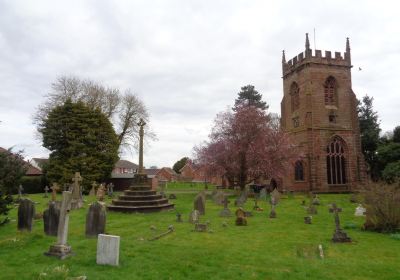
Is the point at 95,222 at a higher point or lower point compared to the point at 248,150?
lower

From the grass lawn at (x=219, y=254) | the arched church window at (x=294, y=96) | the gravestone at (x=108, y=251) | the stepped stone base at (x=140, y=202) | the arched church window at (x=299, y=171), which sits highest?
the arched church window at (x=294, y=96)

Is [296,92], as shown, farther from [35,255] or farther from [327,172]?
[35,255]

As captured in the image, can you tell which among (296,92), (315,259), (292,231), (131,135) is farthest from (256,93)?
(315,259)

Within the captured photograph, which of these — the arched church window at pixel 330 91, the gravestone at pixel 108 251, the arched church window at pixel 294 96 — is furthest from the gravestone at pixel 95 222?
the arched church window at pixel 294 96

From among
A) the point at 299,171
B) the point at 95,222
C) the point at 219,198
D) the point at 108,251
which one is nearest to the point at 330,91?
the point at 299,171

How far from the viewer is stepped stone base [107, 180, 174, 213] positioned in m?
17.8

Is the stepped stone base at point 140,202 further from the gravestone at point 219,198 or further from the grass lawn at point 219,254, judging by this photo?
the grass lawn at point 219,254

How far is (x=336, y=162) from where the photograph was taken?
35719 mm

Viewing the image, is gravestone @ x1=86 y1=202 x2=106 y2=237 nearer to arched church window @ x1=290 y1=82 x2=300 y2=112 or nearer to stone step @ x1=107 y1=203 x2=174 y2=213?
stone step @ x1=107 y1=203 x2=174 y2=213

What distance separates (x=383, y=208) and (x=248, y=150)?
53.4ft

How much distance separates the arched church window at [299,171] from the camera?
35.2 meters

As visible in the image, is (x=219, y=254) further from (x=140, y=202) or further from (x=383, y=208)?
(x=140, y=202)

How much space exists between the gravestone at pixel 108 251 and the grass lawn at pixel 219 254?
0.19 metres

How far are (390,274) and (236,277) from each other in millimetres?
3338
